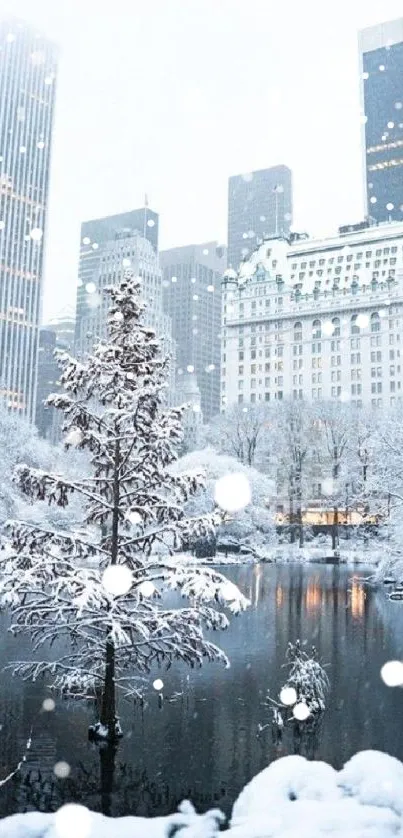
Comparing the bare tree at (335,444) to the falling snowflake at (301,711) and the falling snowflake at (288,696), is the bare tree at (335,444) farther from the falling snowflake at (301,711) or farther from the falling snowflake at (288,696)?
the falling snowflake at (301,711)

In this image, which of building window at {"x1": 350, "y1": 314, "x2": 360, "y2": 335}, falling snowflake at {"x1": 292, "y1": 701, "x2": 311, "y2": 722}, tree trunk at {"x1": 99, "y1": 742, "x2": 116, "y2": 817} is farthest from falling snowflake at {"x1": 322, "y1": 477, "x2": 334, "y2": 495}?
building window at {"x1": 350, "y1": 314, "x2": 360, "y2": 335}

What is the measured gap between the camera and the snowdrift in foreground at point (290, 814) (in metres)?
12.1

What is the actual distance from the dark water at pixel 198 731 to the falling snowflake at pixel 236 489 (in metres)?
44.1

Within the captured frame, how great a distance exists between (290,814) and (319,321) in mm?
149035

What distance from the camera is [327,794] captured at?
13234mm

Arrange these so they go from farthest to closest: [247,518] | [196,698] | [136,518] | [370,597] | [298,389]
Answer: [298,389]
[247,518]
[370,597]
[196,698]
[136,518]

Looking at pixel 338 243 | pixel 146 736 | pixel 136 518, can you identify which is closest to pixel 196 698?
pixel 146 736

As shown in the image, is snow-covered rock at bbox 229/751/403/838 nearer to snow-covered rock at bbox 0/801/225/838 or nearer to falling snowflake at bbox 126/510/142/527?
snow-covered rock at bbox 0/801/225/838

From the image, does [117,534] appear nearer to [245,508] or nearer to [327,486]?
Answer: [245,508]

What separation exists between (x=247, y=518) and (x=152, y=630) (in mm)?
60675

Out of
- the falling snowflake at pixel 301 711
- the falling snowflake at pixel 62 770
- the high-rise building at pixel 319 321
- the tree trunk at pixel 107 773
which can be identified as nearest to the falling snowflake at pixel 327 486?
the high-rise building at pixel 319 321

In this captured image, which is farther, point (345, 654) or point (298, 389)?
point (298, 389)

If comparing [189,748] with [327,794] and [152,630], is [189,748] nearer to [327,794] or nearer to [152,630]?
[152,630]

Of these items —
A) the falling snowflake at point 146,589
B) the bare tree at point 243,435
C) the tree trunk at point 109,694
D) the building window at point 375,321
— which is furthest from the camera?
the building window at point 375,321
